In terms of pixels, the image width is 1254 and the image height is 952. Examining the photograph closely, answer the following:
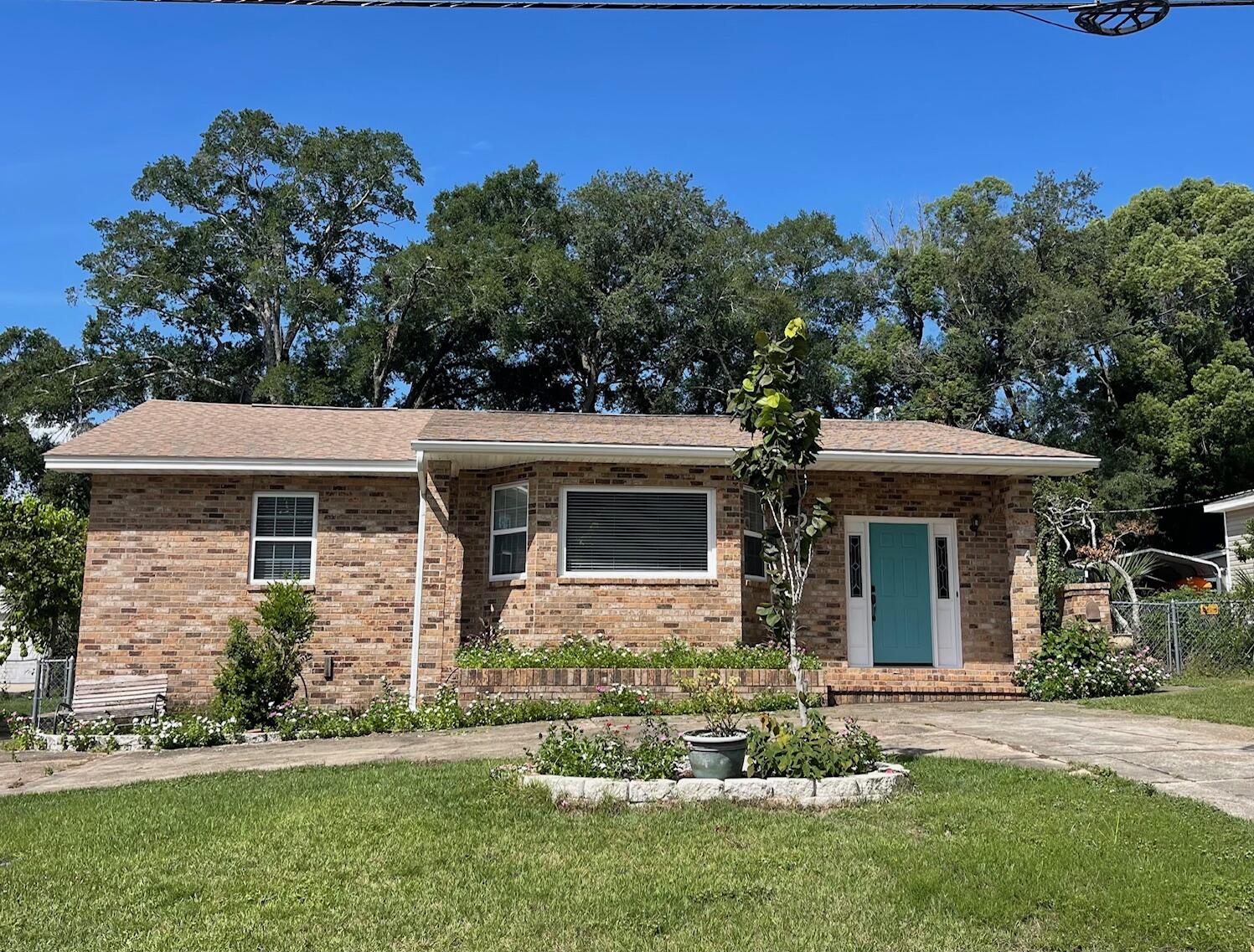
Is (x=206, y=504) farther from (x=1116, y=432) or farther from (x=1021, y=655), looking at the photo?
(x=1116, y=432)

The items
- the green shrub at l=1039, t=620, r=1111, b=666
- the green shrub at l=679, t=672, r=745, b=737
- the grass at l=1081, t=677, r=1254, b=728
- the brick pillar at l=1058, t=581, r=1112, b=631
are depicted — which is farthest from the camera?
the brick pillar at l=1058, t=581, r=1112, b=631

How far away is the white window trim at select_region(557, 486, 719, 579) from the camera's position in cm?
1290

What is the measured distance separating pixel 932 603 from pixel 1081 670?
6.76 feet

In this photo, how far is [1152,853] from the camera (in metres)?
5.38

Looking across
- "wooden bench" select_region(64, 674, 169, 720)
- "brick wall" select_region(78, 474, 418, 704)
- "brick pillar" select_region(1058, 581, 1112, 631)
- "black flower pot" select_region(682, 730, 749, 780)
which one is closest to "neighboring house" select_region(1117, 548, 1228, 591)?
"brick pillar" select_region(1058, 581, 1112, 631)

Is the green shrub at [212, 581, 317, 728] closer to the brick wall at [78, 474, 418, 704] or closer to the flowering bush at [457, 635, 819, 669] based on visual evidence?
the brick wall at [78, 474, 418, 704]

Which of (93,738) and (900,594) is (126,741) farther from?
(900,594)

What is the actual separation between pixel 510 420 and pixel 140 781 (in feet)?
25.2

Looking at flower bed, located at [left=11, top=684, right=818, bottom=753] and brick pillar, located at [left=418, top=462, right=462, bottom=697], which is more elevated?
brick pillar, located at [left=418, top=462, right=462, bottom=697]

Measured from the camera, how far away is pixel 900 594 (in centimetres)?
1418

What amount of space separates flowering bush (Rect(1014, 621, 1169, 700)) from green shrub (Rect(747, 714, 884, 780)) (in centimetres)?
640

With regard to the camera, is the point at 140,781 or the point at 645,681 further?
the point at 645,681

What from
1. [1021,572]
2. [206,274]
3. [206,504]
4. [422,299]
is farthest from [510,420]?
[206,274]

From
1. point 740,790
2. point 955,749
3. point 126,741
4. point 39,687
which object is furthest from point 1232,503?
point 39,687
